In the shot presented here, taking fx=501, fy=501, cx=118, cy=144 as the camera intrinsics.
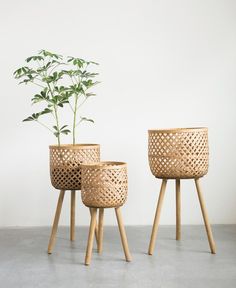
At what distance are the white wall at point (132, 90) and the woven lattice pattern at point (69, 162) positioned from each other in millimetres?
611

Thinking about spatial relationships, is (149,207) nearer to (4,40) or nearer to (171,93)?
(171,93)

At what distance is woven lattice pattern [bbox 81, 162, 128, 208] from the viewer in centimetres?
224

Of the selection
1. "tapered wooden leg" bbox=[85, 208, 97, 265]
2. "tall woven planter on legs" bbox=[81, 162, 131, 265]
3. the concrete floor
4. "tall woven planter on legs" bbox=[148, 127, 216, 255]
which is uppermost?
"tall woven planter on legs" bbox=[148, 127, 216, 255]

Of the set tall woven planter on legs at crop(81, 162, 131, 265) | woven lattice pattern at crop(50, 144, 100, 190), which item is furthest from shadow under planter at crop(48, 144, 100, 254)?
tall woven planter on legs at crop(81, 162, 131, 265)

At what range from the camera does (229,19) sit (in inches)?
118

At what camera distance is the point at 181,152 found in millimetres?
2367

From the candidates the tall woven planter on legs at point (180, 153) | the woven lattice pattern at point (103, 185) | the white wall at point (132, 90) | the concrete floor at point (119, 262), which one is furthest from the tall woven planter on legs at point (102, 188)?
the white wall at point (132, 90)

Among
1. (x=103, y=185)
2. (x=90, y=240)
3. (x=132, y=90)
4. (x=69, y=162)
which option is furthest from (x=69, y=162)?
(x=132, y=90)

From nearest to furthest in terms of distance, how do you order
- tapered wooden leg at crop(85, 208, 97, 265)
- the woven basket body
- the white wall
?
tapered wooden leg at crop(85, 208, 97, 265)
the woven basket body
the white wall

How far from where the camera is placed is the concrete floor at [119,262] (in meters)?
2.00

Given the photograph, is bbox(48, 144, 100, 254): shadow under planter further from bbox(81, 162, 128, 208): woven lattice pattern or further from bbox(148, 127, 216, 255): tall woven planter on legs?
bbox(148, 127, 216, 255): tall woven planter on legs

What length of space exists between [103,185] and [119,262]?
359mm

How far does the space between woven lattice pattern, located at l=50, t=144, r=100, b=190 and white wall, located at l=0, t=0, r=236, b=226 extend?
611 millimetres

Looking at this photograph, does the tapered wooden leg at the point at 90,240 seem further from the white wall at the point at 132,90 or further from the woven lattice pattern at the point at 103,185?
the white wall at the point at 132,90
